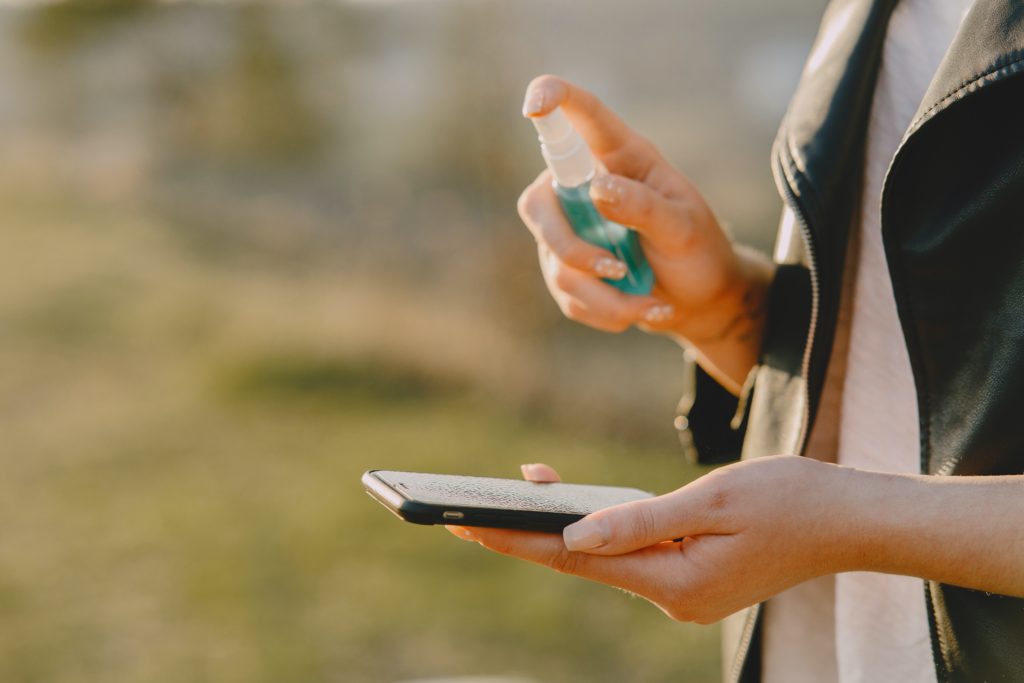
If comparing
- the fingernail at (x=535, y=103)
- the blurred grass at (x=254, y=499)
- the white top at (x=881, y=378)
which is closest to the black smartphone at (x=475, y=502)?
the white top at (x=881, y=378)

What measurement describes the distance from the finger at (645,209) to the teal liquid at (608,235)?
0.09ft

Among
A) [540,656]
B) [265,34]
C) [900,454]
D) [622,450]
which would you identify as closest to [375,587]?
[540,656]

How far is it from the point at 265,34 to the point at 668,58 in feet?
25.4

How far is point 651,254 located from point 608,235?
9 centimetres

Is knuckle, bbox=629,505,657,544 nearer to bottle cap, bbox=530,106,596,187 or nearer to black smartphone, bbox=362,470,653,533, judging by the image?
black smartphone, bbox=362,470,653,533

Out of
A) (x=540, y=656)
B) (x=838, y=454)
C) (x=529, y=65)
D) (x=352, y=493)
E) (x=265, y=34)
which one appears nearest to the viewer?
Answer: (x=838, y=454)

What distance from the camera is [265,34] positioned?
59.2 feet

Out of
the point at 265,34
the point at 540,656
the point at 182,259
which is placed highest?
the point at 265,34

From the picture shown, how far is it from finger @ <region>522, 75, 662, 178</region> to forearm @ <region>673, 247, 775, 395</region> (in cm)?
25

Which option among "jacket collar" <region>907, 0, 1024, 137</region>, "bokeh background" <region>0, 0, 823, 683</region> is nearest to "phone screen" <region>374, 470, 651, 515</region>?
"jacket collar" <region>907, 0, 1024, 137</region>

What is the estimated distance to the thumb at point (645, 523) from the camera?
1120mm

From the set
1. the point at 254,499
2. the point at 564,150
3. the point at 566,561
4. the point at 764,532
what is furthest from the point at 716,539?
the point at 254,499

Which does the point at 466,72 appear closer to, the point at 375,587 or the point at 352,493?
the point at 352,493

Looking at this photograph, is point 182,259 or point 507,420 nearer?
point 507,420
